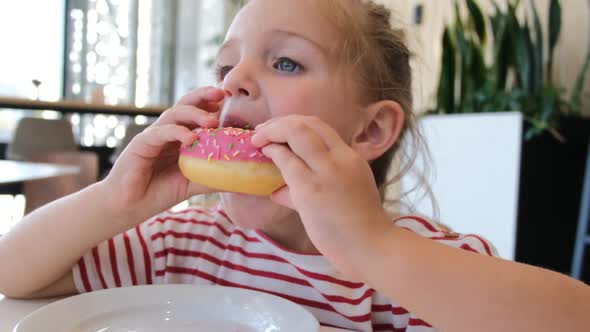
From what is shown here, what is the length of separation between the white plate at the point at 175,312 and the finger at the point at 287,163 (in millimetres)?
150

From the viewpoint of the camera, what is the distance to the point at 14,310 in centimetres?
65

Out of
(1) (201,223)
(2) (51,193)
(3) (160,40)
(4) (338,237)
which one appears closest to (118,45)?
(3) (160,40)

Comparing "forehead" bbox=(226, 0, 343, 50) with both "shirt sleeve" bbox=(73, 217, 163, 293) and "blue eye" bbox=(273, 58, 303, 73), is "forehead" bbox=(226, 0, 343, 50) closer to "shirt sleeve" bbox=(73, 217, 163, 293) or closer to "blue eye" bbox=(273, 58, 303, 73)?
"blue eye" bbox=(273, 58, 303, 73)

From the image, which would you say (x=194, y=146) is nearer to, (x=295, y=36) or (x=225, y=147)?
(x=225, y=147)

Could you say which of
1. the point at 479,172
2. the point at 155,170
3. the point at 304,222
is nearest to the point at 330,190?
the point at 304,222

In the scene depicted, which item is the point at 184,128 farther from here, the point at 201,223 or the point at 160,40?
the point at 160,40

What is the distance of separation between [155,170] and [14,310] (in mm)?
291

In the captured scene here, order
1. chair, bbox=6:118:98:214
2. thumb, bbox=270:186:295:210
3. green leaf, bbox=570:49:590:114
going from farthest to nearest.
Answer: chair, bbox=6:118:98:214 < green leaf, bbox=570:49:590:114 < thumb, bbox=270:186:295:210

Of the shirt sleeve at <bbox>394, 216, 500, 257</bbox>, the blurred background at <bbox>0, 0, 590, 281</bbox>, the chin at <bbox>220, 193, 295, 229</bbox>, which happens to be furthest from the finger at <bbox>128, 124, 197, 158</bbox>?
the blurred background at <bbox>0, 0, 590, 281</bbox>

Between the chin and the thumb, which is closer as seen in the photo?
the thumb

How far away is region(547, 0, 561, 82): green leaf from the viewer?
2.42 meters

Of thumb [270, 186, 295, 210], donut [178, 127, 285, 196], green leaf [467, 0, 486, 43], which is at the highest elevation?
green leaf [467, 0, 486, 43]

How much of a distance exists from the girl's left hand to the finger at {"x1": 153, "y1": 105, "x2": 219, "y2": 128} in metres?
0.18

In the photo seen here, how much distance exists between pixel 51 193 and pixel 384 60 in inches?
71.9
